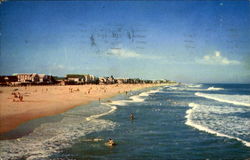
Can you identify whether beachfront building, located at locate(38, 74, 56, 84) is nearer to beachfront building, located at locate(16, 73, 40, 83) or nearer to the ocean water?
beachfront building, located at locate(16, 73, 40, 83)

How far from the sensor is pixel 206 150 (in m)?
13.5

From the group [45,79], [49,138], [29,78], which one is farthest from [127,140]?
[45,79]

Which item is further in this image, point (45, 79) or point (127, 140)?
point (45, 79)

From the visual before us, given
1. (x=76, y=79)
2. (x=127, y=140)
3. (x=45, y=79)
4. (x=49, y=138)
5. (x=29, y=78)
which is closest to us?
(x=127, y=140)

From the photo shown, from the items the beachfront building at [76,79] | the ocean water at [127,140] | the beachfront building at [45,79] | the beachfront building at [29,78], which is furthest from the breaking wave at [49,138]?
the beachfront building at [76,79]

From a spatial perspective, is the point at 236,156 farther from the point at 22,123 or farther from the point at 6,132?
the point at 22,123

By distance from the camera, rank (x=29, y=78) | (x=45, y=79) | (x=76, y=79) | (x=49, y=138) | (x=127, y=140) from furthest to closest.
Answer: (x=76, y=79)
(x=45, y=79)
(x=29, y=78)
(x=49, y=138)
(x=127, y=140)

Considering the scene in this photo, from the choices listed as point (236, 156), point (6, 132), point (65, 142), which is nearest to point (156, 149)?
point (236, 156)

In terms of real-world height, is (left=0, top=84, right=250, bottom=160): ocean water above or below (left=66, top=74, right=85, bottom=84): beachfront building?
below

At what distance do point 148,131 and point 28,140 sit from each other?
7.90 m

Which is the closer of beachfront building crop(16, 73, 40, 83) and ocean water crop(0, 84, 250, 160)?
ocean water crop(0, 84, 250, 160)

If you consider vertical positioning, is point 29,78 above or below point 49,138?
above

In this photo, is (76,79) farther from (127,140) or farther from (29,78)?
(127,140)

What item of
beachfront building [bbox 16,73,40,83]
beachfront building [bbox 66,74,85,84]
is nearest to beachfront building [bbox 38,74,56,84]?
beachfront building [bbox 16,73,40,83]
